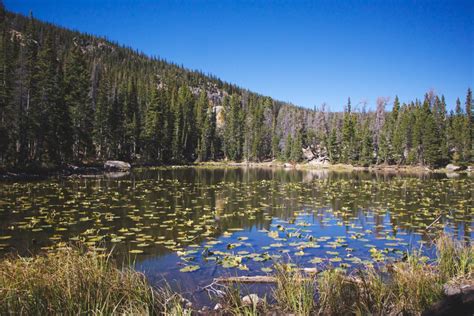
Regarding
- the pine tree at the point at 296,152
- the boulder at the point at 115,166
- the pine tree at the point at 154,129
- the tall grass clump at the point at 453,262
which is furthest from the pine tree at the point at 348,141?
the tall grass clump at the point at 453,262

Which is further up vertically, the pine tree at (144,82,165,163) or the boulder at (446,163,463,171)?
the pine tree at (144,82,165,163)

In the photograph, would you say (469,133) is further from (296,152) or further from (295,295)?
(295,295)

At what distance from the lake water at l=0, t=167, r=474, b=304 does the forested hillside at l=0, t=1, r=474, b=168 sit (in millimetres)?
19099

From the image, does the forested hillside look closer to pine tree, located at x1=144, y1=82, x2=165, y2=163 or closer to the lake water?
pine tree, located at x1=144, y1=82, x2=165, y2=163

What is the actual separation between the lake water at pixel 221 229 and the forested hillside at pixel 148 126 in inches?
752

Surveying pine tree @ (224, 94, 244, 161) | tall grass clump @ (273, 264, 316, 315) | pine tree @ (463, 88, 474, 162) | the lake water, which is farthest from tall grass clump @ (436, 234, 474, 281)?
pine tree @ (224, 94, 244, 161)

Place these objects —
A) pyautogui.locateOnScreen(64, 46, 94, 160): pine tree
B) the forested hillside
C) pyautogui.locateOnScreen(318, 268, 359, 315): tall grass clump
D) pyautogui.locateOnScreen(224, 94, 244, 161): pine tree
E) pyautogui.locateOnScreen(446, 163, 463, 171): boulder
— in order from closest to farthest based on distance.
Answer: pyautogui.locateOnScreen(318, 268, 359, 315): tall grass clump, the forested hillside, pyautogui.locateOnScreen(64, 46, 94, 160): pine tree, pyautogui.locateOnScreen(446, 163, 463, 171): boulder, pyautogui.locateOnScreen(224, 94, 244, 161): pine tree

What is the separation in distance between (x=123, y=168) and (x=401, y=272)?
49.0 m

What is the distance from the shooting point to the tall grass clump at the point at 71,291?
14.9 feet

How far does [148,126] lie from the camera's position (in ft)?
220

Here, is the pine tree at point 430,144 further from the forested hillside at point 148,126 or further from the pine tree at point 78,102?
the pine tree at point 78,102

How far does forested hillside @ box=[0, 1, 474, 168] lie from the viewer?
38031 millimetres

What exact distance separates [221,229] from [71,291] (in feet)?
29.0

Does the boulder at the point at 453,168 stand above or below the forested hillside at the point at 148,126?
below
